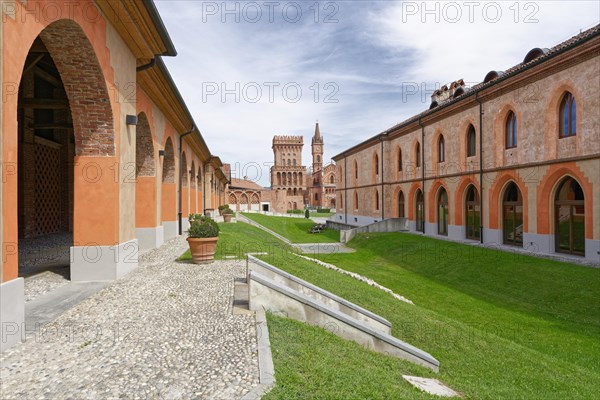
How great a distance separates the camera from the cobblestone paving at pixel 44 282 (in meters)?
6.37

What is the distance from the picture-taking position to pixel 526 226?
51.3ft

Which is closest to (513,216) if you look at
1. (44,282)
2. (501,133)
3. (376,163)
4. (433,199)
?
(501,133)

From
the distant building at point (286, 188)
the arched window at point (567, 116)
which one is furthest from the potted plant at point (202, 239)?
the distant building at point (286, 188)

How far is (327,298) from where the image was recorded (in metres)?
7.70

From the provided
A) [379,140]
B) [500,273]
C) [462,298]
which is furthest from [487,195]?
[379,140]

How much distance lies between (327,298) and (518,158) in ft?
43.6

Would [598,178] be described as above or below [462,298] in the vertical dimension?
above

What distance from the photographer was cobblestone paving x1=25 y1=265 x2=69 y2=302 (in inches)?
251

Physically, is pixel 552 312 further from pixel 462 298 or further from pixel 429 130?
pixel 429 130

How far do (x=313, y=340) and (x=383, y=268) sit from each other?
1351cm

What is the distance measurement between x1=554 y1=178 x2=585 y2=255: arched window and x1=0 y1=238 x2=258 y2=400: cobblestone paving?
13.8 metres

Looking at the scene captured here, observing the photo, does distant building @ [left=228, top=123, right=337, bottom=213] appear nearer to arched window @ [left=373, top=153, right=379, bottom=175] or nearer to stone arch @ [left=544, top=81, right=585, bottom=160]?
arched window @ [left=373, top=153, right=379, bottom=175]

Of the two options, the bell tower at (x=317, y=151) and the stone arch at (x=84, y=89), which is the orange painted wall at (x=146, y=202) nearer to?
the stone arch at (x=84, y=89)

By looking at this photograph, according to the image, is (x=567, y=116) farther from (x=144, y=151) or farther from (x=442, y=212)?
(x=144, y=151)
